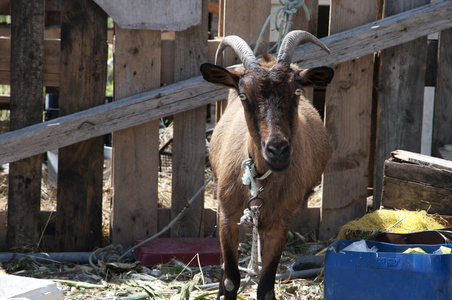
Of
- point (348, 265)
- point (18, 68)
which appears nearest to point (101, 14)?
point (18, 68)

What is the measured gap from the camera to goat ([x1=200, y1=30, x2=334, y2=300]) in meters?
3.29

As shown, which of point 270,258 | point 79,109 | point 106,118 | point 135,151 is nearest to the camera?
point 270,258

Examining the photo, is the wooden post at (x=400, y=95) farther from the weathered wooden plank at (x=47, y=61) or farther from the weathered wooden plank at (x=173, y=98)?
the weathered wooden plank at (x=47, y=61)

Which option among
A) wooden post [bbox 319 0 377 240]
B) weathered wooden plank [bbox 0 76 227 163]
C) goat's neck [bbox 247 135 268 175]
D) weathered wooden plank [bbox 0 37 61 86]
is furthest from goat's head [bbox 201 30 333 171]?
weathered wooden plank [bbox 0 37 61 86]

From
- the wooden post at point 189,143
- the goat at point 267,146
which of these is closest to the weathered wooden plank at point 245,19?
the wooden post at point 189,143

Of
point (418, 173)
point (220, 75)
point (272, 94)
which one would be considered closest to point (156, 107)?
point (220, 75)

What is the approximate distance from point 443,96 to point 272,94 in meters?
2.38

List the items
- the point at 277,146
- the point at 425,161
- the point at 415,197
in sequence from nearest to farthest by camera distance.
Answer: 1. the point at 277,146
2. the point at 425,161
3. the point at 415,197

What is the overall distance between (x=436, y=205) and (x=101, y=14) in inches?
117

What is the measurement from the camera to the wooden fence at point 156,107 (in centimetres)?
462

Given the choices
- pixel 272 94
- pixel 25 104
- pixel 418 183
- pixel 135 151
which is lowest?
pixel 418 183

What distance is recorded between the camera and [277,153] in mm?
3148

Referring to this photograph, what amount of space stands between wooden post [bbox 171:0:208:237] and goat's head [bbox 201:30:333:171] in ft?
3.98

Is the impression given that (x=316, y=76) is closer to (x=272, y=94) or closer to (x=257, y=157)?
(x=272, y=94)
